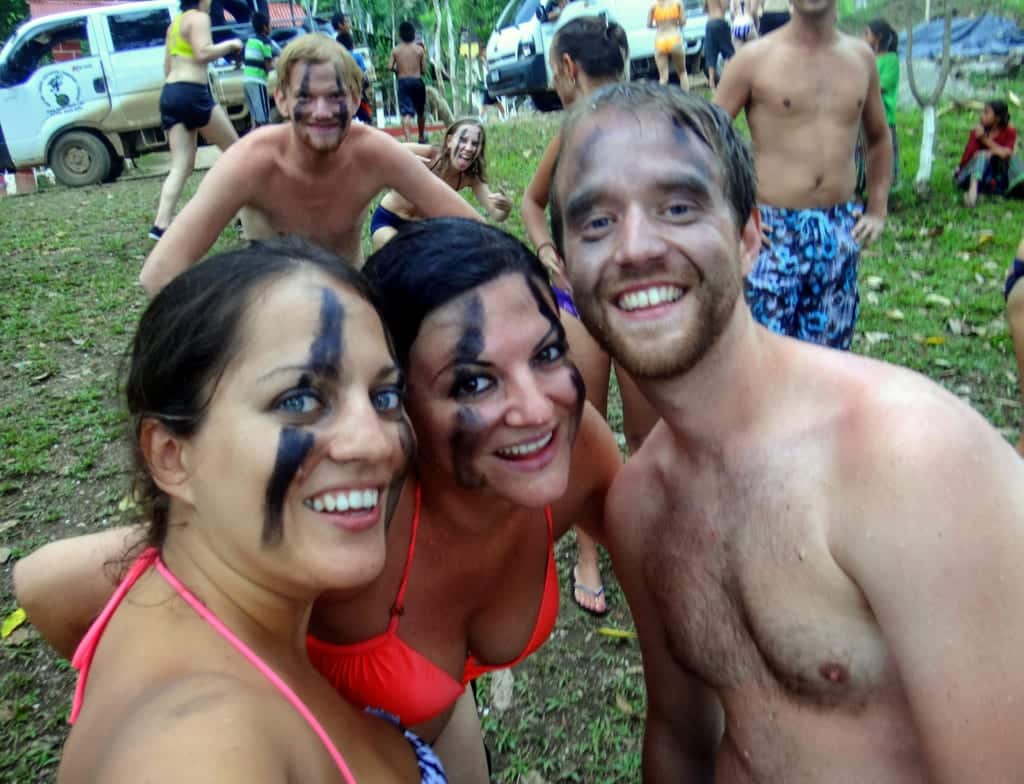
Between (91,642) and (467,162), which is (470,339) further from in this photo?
(467,162)

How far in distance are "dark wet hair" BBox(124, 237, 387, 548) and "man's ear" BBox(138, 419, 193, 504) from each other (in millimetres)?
21

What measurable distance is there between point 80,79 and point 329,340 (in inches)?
549

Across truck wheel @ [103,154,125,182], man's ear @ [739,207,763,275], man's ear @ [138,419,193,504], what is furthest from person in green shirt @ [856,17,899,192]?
truck wheel @ [103,154,125,182]

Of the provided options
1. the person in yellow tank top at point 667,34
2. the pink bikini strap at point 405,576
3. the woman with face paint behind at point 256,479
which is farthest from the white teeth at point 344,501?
the person in yellow tank top at point 667,34

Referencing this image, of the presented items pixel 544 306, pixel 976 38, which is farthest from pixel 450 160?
pixel 976 38

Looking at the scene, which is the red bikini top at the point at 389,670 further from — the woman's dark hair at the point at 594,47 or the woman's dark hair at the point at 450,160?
the woman's dark hair at the point at 450,160

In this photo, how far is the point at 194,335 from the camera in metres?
1.52

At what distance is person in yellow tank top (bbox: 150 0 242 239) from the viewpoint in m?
7.68

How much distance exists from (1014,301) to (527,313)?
2.98 m

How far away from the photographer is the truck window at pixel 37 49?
12945 millimetres

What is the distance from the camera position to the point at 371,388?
162 cm

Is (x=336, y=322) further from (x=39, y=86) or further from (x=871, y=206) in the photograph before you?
(x=39, y=86)

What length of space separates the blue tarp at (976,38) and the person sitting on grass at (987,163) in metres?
6.83

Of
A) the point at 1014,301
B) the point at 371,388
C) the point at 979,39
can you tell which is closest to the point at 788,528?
the point at 371,388
